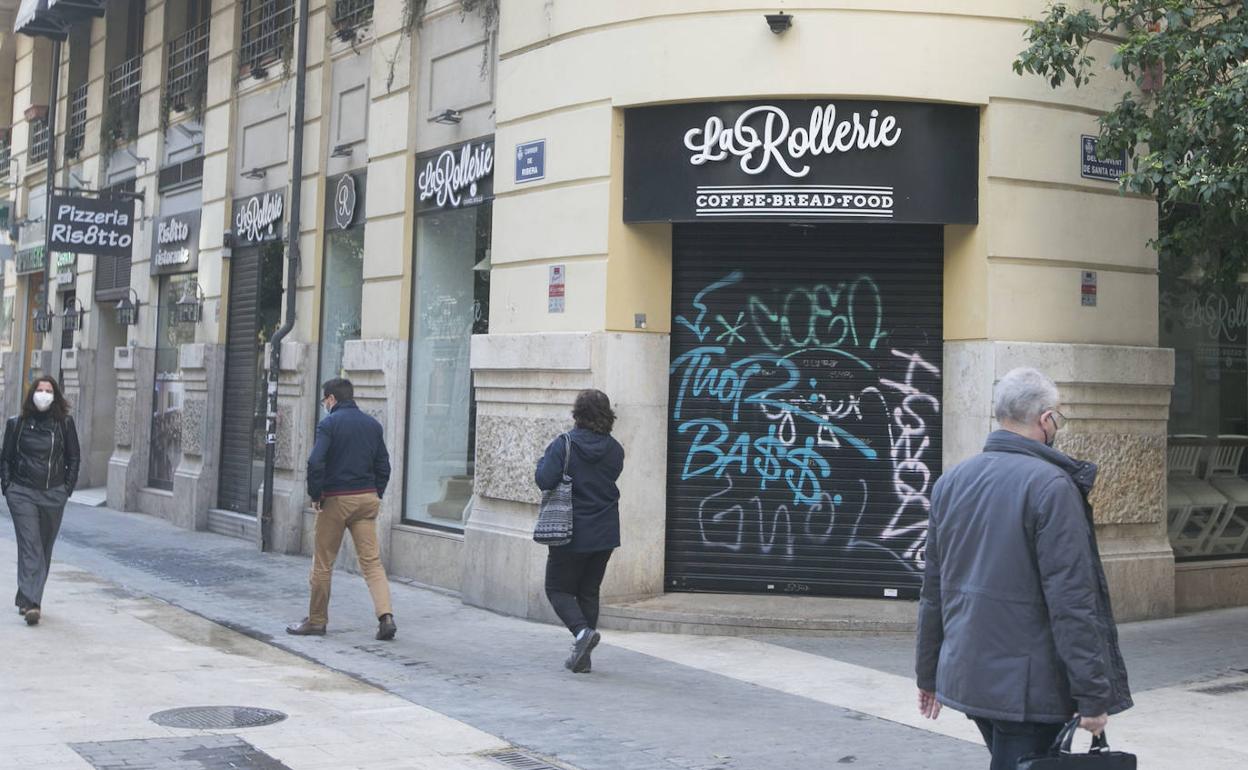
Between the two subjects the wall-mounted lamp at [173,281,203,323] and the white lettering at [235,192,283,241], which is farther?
the wall-mounted lamp at [173,281,203,323]

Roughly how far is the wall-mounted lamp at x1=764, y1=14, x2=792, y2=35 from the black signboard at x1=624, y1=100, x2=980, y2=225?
548 millimetres

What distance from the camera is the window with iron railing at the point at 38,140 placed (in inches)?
1002

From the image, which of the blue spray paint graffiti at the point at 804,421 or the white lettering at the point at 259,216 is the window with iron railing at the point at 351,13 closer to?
the white lettering at the point at 259,216

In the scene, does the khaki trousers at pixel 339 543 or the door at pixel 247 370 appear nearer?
the khaki trousers at pixel 339 543

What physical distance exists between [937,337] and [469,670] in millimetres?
4486

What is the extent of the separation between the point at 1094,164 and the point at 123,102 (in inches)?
625

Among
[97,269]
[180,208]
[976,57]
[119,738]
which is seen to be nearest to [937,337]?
[976,57]

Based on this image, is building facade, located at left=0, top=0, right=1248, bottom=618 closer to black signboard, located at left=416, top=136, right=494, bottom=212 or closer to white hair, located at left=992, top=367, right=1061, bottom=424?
black signboard, located at left=416, top=136, right=494, bottom=212

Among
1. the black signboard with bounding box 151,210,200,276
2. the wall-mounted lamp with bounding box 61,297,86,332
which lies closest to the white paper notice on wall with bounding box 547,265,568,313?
the black signboard with bounding box 151,210,200,276

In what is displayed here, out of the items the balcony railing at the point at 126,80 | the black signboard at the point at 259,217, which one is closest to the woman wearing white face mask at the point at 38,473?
the black signboard at the point at 259,217

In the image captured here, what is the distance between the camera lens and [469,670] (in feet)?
29.7

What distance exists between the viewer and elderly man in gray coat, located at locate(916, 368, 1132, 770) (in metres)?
4.19

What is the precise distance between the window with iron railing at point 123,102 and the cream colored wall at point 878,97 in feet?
39.4

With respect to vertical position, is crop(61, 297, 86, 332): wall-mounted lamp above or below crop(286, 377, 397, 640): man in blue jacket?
above
